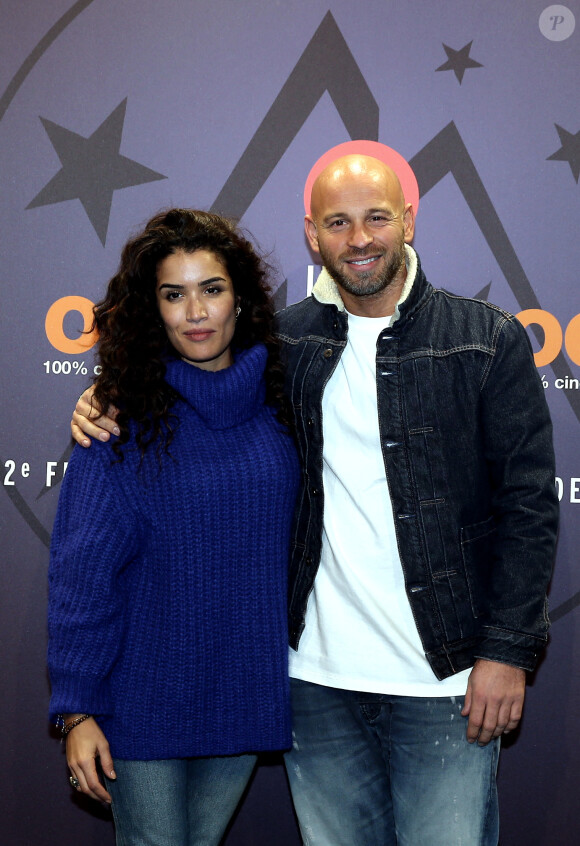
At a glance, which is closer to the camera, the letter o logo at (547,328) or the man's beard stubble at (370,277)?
the man's beard stubble at (370,277)

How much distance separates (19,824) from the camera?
101 inches

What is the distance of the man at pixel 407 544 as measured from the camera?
5.66ft

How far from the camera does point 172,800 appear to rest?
Answer: 1686 millimetres

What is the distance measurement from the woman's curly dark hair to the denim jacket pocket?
497mm

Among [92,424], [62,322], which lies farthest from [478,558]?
[62,322]

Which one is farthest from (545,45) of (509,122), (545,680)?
(545,680)

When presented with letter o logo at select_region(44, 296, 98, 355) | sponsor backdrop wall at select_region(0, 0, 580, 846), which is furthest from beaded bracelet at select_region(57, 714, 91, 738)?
letter o logo at select_region(44, 296, 98, 355)

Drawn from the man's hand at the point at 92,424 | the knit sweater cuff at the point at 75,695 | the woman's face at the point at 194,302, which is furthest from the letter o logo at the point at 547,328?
the knit sweater cuff at the point at 75,695

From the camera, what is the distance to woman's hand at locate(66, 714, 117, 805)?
5.34 ft

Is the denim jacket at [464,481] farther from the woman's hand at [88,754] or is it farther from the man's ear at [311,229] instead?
the woman's hand at [88,754]

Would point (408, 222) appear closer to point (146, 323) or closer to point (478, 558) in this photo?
point (146, 323)

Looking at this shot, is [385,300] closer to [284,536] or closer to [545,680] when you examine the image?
[284,536]

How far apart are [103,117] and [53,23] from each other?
33cm

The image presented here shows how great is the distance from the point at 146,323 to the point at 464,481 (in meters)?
0.80
